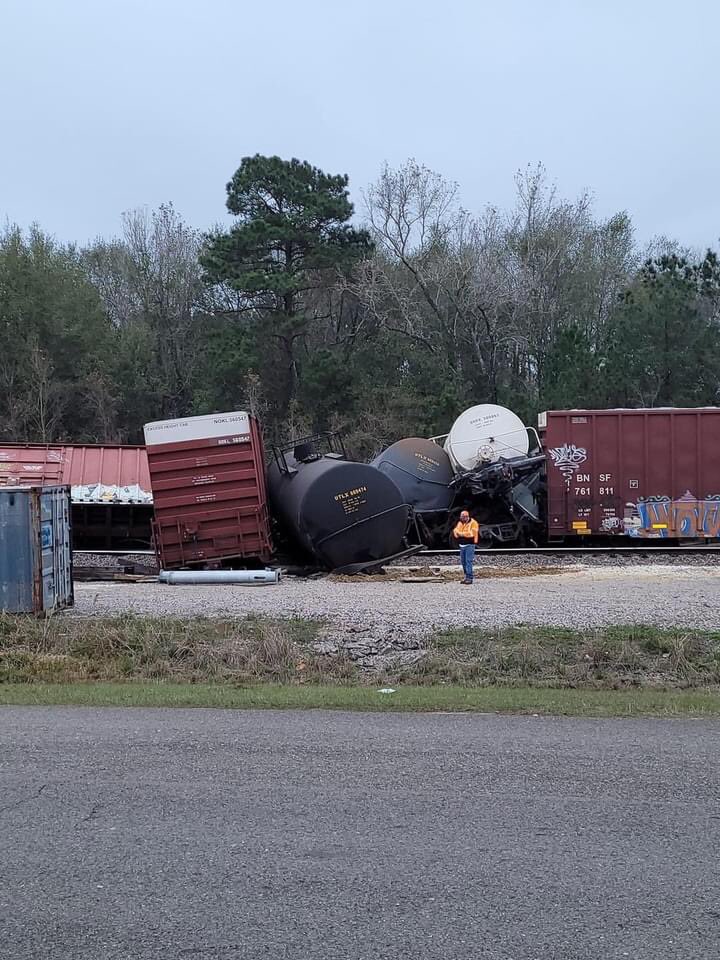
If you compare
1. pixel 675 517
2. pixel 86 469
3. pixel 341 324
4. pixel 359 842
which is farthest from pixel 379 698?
pixel 341 324

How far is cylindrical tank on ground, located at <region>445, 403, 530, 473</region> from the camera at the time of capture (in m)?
22.7

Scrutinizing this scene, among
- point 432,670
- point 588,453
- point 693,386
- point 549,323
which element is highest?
point 549,323

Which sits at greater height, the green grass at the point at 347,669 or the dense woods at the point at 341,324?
the dense woods at the point at 341,324

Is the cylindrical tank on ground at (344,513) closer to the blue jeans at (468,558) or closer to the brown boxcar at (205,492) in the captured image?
the brown boxcar at (205,492)

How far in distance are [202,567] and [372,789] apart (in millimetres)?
14038

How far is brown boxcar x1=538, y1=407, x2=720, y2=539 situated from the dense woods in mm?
12223

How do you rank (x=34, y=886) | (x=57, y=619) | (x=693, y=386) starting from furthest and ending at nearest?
(x=693, y=386)
(x=57, y=619)
(x=34, y=886)

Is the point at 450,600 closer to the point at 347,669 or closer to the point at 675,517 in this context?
the point at 347,669

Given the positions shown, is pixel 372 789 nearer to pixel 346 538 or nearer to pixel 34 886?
pixel 34 886

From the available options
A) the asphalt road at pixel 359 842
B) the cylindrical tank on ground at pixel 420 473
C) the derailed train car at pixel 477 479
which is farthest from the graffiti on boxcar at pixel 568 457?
the asphalt road at pixel 359 842

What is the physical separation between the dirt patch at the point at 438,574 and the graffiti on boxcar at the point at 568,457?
3317 mm

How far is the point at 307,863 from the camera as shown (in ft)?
14.9

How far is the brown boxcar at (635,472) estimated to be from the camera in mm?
21641

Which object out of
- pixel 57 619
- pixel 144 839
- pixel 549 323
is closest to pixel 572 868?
pixel 144 839
